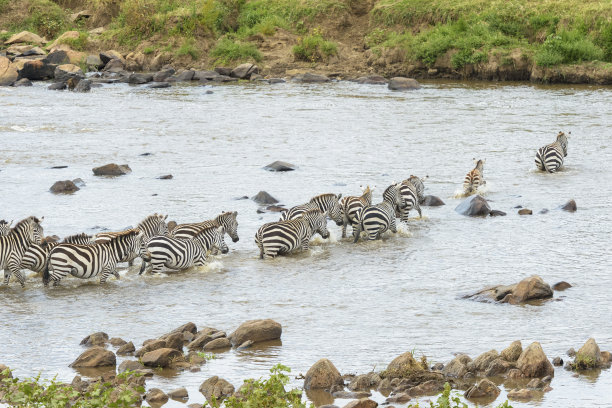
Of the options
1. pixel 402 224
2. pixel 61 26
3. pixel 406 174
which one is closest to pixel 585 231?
pixel 402 224

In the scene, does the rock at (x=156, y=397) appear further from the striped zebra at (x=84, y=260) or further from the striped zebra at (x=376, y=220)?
the striped zebra at (x=376, y=220)

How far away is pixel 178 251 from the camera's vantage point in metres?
13.1

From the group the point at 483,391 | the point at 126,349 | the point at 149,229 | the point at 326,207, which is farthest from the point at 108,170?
the point at 483,391

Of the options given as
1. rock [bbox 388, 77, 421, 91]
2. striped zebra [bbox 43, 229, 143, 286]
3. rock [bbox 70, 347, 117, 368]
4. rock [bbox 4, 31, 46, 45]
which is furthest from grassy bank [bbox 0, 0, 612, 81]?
rock [bbox 70, 347, 117, 368]

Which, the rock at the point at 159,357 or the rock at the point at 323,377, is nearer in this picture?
the rock at the point at 323,377

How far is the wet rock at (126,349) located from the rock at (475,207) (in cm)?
871

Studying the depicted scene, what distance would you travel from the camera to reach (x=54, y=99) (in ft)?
120

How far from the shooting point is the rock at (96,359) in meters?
9.27

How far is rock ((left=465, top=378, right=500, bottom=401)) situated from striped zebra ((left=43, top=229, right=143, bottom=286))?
6.14m

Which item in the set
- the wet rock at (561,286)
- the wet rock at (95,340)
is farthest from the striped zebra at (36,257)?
the wet rock at (561,286)

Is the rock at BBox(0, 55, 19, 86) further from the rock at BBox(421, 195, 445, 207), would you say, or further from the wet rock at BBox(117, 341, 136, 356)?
the wet rock at BBox(117, 341, 136, 356)

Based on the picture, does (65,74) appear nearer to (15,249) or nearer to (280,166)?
(280,166)

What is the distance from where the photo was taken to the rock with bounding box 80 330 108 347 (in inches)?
396

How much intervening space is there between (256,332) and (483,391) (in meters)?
2.88
